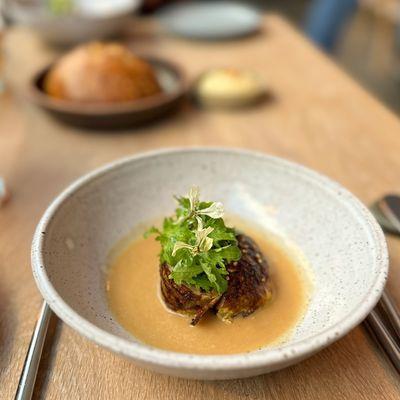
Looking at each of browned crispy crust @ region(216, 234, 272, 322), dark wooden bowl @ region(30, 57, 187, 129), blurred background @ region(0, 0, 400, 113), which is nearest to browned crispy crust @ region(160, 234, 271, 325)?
browned crispy crust @ region(216, 234, 272, 322)

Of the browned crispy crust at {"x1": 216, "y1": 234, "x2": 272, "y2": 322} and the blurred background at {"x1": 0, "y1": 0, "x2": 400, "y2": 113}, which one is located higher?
the browned crispy crust at {"x1": 216, "y1": 234, "x2": 272, "y2": 322}

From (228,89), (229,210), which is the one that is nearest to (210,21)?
(228,89)

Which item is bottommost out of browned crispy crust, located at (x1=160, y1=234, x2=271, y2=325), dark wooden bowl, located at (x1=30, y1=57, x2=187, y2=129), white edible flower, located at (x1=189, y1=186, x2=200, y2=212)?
dark wooden bowl, located at (x1=30, y1=57, x2=187, y2=129)

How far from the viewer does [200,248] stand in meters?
0.61

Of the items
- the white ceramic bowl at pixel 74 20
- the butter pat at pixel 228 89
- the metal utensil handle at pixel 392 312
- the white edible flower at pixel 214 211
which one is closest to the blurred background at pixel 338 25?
the white ceramic bowl at pixel 74 20

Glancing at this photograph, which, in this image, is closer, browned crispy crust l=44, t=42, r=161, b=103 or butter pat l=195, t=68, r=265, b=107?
browned crispy crust l=44, t=42, r=161, b=103

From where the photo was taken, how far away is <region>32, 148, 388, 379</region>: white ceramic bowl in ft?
1.61

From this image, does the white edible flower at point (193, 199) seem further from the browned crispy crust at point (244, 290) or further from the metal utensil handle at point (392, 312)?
the metal utensil handle at point (392, 312)

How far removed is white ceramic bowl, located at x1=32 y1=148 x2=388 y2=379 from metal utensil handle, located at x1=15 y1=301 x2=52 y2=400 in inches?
2.9

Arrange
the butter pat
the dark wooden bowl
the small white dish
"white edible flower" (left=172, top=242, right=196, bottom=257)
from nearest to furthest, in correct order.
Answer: "white edible flower" (left=172, top=242, right=196, bottom=257)
the dark wooden bowl
the butter pat
the small white dish

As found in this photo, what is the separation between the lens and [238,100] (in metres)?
1.32

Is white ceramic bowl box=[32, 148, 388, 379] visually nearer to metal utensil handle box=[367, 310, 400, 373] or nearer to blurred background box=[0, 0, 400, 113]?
metal utensil handle box=[367, 310, 400, 373]

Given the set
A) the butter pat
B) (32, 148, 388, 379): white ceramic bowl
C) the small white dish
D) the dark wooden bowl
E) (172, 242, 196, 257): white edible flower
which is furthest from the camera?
the small white dish

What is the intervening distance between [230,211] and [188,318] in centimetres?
28
